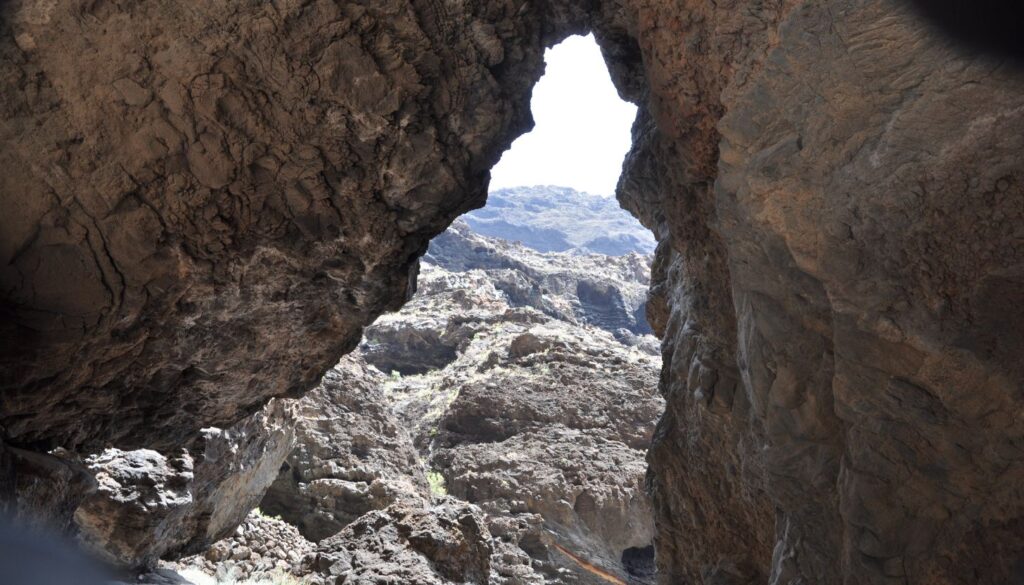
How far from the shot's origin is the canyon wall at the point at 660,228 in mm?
3369

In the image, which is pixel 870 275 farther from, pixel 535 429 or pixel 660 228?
pixel 535 429

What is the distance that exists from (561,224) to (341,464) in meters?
71.9

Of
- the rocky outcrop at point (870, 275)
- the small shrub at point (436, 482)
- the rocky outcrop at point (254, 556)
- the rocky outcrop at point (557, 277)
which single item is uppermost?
the rocky outcrop at point (557, 277)

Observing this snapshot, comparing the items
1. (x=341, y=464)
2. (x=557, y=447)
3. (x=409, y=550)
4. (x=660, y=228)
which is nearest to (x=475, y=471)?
(x=557, y=447)

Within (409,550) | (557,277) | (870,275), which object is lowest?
(409,550)

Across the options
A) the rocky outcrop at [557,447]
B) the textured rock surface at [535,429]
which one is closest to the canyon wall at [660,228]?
the textured rock surface at [535,429]

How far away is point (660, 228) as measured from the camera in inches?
315

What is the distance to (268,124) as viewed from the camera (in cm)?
566

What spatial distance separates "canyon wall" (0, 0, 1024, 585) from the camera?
3.37m

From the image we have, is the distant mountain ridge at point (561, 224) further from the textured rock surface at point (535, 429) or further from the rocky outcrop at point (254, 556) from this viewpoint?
the rocky outcrop at point (254, 556)

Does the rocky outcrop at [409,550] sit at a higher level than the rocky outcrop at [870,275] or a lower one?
lower

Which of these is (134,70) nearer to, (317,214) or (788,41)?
(317,214)

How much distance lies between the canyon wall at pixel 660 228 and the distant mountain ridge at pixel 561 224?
63.0 m

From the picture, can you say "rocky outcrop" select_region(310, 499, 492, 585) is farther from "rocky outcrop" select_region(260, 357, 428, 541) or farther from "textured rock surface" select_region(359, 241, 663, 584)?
"textured rock surface" select_region(359, 241, 663, 584)
